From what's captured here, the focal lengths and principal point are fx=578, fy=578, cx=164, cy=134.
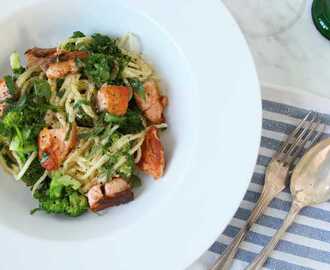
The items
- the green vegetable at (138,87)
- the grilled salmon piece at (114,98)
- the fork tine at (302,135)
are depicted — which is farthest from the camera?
the fork tine at (302,135)

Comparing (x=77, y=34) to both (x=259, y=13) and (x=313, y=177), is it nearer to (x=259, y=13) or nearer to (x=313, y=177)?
(x=259, y=13)

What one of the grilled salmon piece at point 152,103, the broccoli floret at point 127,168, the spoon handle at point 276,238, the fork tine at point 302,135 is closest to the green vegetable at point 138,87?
the grilled salmon piece at point 152,103

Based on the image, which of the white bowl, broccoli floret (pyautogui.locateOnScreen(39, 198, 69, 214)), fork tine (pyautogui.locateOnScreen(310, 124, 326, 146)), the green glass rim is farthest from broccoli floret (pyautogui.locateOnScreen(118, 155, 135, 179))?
the green glass rim

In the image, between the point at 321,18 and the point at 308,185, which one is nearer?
the point at 308,185

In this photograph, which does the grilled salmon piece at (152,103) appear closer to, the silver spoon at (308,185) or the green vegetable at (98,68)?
the green vegetable at (98,68)

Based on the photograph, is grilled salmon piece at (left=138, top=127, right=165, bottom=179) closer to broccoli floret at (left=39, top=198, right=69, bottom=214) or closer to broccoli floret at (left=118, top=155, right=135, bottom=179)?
broccoli floret at (left=118, top=155, right=135, bottom=179)

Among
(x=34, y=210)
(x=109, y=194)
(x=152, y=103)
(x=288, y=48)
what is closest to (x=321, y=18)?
(x=288, y=48)
